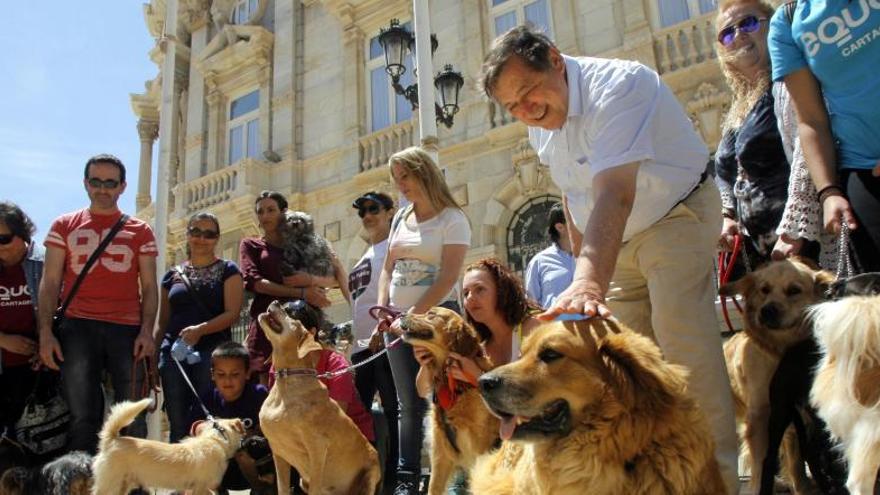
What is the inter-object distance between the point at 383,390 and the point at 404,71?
595 centimetres

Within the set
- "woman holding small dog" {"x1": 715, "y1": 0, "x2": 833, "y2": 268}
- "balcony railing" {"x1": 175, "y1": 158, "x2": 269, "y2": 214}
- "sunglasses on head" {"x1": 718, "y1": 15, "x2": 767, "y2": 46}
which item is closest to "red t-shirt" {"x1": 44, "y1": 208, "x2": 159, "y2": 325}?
"woman holding small dog" {"x1": 715, "y1": 0, "x2": 833, "y2": 268}

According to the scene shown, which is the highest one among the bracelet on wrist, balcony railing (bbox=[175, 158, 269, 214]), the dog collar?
balcony railing (bbox=[175, 158, 269, 214])

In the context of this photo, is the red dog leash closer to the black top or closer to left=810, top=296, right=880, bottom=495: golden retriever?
the black top

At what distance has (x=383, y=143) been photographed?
13.9 meters

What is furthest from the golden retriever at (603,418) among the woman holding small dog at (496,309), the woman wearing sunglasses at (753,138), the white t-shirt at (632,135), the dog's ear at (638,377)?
the woman holding small dog at (496,309)

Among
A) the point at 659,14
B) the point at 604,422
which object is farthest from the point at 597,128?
the point at 659,14

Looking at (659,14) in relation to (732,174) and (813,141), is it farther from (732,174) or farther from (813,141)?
(813,141)

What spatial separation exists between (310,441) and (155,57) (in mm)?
21438

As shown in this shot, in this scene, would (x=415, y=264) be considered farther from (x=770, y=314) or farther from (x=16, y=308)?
(x=16, y=308)

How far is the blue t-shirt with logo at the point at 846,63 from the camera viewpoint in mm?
2475

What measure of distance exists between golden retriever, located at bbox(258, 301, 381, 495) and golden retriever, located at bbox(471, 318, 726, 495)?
230 centimetres

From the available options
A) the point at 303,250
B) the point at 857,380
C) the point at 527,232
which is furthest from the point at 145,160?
the point at 857,380

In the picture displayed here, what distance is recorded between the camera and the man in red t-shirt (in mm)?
4336

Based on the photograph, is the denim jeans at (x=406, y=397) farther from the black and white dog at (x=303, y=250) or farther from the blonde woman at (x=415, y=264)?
the black and white dog at (x=303, y=250)
